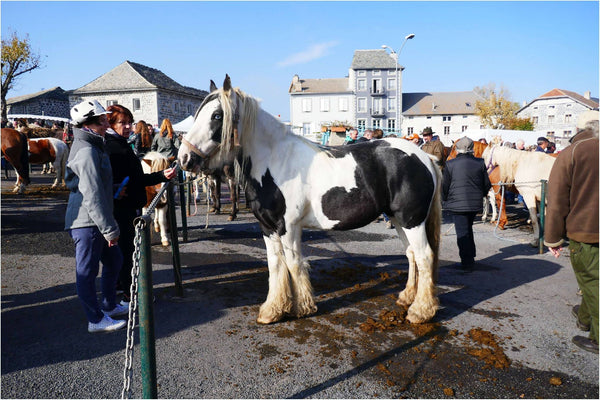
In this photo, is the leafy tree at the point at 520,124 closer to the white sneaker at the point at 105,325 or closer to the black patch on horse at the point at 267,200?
the black patch on horse at the point at 267,200

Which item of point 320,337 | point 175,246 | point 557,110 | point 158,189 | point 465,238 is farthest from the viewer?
point 557,110

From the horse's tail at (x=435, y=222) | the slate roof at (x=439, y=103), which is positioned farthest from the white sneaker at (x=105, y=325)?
the slate roof at (x=439, y=103)

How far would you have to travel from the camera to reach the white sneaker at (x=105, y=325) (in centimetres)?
356

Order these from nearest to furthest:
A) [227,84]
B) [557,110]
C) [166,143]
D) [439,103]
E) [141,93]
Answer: [227,84] → [166,143] → [141,93] → [557,110] → [439,103]

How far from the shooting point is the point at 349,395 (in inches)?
105

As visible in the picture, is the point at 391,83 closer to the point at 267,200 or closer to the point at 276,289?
the point at 267,200

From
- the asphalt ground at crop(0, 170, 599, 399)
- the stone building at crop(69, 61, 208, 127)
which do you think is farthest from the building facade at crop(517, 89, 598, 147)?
the asphalt ground at crop(0, 170, 599, 399)

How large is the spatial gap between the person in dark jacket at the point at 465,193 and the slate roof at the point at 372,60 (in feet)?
184

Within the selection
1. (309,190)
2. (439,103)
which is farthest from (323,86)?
(309,190)

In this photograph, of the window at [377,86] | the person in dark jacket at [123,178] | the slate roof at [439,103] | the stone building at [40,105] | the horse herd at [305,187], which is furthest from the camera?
the slate roof at [439,103]

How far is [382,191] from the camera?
12.7 feet

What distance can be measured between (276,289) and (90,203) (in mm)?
1899

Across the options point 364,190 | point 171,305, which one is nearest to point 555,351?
point 364,190

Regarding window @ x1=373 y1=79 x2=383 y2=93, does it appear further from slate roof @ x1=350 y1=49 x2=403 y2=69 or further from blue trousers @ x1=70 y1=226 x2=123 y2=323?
blue trousers @ x1=70 y1=226 x2=123 y2=323
